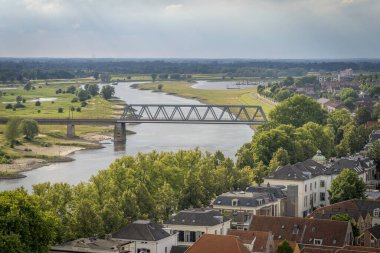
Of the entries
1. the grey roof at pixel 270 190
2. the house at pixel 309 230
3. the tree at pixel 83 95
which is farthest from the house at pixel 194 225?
the tree at pixel 83 95

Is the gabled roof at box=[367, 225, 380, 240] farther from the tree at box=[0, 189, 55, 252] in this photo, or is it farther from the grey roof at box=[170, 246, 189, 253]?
the tree at box=[0, 189, 55, 252]

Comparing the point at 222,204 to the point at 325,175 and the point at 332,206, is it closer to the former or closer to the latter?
the point at 332,206

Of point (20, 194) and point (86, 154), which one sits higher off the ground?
point (20, 194)

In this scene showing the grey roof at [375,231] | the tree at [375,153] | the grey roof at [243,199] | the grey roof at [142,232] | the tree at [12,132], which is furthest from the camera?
the tree at [12,132]

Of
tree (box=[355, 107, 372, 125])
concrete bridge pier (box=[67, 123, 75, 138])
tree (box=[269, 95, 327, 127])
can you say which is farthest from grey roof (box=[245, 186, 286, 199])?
concrete bridge pier (box=[67, 123, 75, 138])

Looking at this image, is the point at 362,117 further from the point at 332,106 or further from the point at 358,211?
the point at 358,211

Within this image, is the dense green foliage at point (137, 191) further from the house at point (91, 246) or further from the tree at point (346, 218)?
the tree at point (346, 218)

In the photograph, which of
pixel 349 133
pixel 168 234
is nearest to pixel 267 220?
pixel 168 234

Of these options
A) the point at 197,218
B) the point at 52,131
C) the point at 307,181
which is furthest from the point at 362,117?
the point at 197,218
